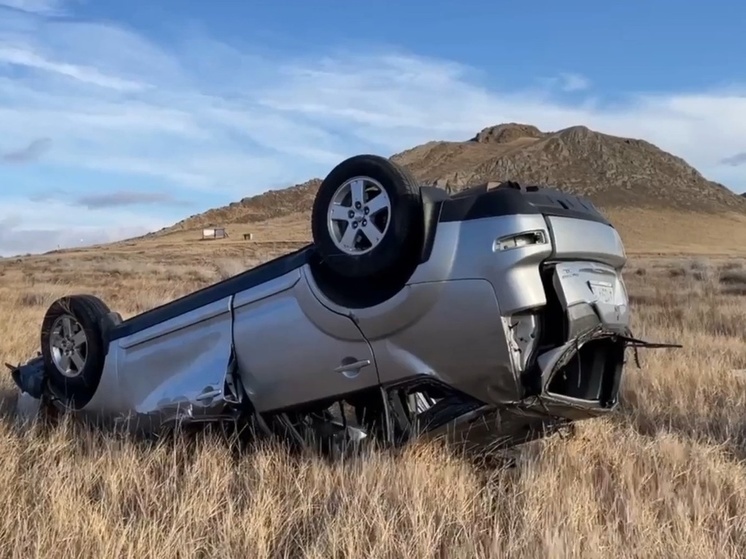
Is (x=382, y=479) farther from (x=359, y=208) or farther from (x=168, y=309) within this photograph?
(x=168, y=309)

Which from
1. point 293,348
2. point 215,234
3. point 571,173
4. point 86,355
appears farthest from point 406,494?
point 571,173

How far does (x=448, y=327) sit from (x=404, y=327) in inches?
8.9

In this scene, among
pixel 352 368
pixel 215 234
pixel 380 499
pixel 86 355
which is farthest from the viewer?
pixel 215 234

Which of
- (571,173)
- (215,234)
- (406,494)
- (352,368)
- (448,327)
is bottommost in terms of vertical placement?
(406,494)

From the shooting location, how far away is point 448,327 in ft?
12.9

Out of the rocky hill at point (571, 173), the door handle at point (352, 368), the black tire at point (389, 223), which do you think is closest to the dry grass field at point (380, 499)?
the door handle at point (352, 368)

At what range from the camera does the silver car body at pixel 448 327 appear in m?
3.89

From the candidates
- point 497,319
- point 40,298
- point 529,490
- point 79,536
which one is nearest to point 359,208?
point 497,319

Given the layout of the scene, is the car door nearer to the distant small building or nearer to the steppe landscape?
the steppe landscape

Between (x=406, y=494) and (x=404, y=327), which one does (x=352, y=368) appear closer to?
(x=404, y=327)

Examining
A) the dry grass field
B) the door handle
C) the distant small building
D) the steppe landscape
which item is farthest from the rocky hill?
the door handle

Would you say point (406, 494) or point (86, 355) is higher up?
point (86, 355)

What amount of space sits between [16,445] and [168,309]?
41.6 inches

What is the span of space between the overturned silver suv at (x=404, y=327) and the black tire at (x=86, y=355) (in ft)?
1.05
